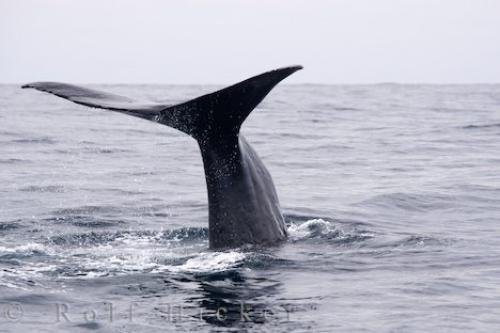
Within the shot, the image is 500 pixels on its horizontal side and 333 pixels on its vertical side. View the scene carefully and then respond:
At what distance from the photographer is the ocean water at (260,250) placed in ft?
21.5

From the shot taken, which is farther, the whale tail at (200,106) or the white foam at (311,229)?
the white foam at (311,229)

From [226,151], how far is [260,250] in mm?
962

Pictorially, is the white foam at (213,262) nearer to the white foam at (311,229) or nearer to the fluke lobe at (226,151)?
the fluke lobe at (226,151)

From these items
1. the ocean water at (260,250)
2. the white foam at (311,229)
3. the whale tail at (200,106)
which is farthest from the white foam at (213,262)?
the white foam at (311,229)

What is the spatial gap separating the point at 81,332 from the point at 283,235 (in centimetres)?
293

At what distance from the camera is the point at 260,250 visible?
26.3 ft

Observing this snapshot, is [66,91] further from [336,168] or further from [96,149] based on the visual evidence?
[96,149]

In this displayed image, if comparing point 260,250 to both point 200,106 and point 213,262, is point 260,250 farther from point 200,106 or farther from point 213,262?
point 200,106

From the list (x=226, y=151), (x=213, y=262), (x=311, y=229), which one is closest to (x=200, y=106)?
(x=226, y=151)

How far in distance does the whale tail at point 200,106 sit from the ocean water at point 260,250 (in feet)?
3.73

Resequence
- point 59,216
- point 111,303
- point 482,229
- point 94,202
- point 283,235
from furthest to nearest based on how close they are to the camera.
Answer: point 94,202, point 59,216, point 482,229, point 283,235, point 111,303

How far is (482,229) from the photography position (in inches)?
408

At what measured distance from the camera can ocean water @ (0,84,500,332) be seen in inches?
258

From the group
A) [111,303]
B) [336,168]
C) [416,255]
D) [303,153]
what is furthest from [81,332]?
[303,153]
